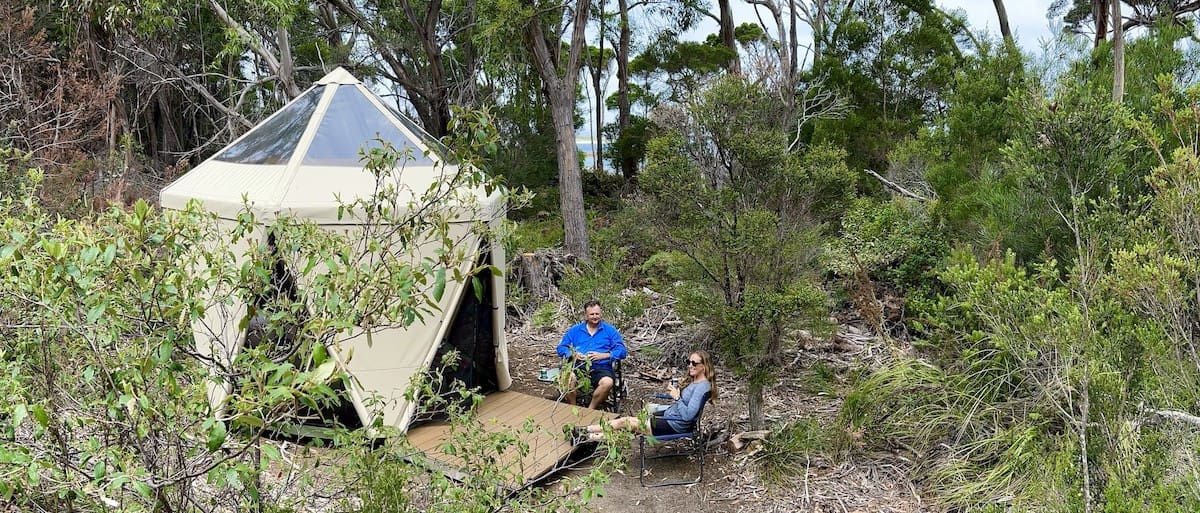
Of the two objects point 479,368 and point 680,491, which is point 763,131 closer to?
point 680,491

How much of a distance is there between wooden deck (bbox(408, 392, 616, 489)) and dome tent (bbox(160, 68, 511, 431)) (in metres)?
0.30

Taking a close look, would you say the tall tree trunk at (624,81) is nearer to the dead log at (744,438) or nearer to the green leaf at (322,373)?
the dead log at (744,438)

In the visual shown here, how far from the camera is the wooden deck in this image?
15.8 ft

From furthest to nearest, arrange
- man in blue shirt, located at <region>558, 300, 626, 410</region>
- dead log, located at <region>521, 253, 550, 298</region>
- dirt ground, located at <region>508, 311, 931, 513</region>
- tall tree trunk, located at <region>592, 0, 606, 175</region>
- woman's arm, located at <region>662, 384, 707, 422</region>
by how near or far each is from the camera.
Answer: tall tree trunk, located at <region>592, 0, 606, 175</region> → dead log, located at <region>521, 253, 550, 298</region> → man in blue shirt, located at <region>558, 300, 626, 410</region> → woman's arm, located at <region>662, 384, 707, 422</region> → dirt ground, located at <region>508, 311, 931, 513</region>

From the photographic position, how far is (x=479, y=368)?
22.0 feet

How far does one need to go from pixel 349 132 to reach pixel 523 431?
2812 millimetres

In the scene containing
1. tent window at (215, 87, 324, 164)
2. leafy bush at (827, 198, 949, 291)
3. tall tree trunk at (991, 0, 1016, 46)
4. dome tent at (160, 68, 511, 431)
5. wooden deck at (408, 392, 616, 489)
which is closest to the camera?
wooden deck at (408, 392, 616, 489)

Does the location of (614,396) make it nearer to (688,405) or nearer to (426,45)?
(688,405)

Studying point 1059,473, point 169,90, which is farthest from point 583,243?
point 169,90

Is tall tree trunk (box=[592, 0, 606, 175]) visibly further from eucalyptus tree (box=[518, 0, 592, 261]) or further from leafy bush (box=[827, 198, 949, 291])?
leafy bush (box=[827, 198, 949, 291])

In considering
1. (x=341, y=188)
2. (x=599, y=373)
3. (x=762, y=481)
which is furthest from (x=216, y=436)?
(x=599, y=373)

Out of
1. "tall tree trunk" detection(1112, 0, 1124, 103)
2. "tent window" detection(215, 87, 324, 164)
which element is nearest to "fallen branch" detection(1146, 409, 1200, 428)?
"tall tree trunk" detection(1112, 0, 1124, 103)

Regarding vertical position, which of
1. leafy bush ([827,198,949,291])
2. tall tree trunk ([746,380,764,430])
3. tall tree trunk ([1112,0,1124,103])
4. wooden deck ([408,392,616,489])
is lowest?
wooden deck ([408,392,616,489])

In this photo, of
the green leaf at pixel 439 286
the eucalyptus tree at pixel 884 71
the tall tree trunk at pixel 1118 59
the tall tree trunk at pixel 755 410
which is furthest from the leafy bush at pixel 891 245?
the green leaf at pixel 439 286
